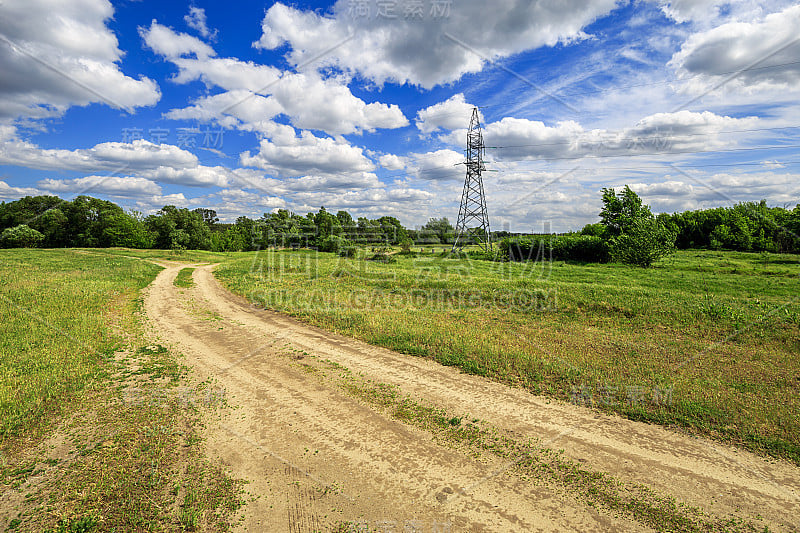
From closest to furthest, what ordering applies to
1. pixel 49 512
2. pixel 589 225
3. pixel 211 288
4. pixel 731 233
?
pixel 49 512, pixel 211 288, pixel 589 225, pixel 731 233

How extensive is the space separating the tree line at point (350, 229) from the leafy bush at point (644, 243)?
3.4 inches

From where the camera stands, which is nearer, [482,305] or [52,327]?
[52,327]

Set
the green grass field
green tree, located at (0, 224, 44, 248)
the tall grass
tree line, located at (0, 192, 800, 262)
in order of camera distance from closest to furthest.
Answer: the tall grass < the green grass field < tree line, located at (0, 192, 800, 262) < green tree, located at (0, 224, 44, 248)

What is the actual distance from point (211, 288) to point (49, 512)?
20982 millimetres

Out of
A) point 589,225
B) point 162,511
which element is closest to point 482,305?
point 162,511

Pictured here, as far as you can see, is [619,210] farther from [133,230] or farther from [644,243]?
[133,230]

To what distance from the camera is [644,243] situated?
31.5 meters

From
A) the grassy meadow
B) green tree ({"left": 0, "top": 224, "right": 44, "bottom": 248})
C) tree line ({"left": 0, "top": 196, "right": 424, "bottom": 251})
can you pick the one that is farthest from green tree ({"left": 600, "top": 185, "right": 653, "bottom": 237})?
green tree ({"left": 0, "top": 224, "right": 44, "bottom": 248})

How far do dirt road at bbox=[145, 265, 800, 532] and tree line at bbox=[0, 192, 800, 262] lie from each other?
30.8 metres

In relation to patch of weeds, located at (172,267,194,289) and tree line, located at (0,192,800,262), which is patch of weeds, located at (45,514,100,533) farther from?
tree line, located at (0,192,800,262)

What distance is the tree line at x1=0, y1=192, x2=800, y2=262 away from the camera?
123 ft

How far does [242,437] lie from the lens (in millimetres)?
7016

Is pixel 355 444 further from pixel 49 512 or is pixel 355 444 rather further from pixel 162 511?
pixel 49 512

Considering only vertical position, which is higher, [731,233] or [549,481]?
[731,233]
